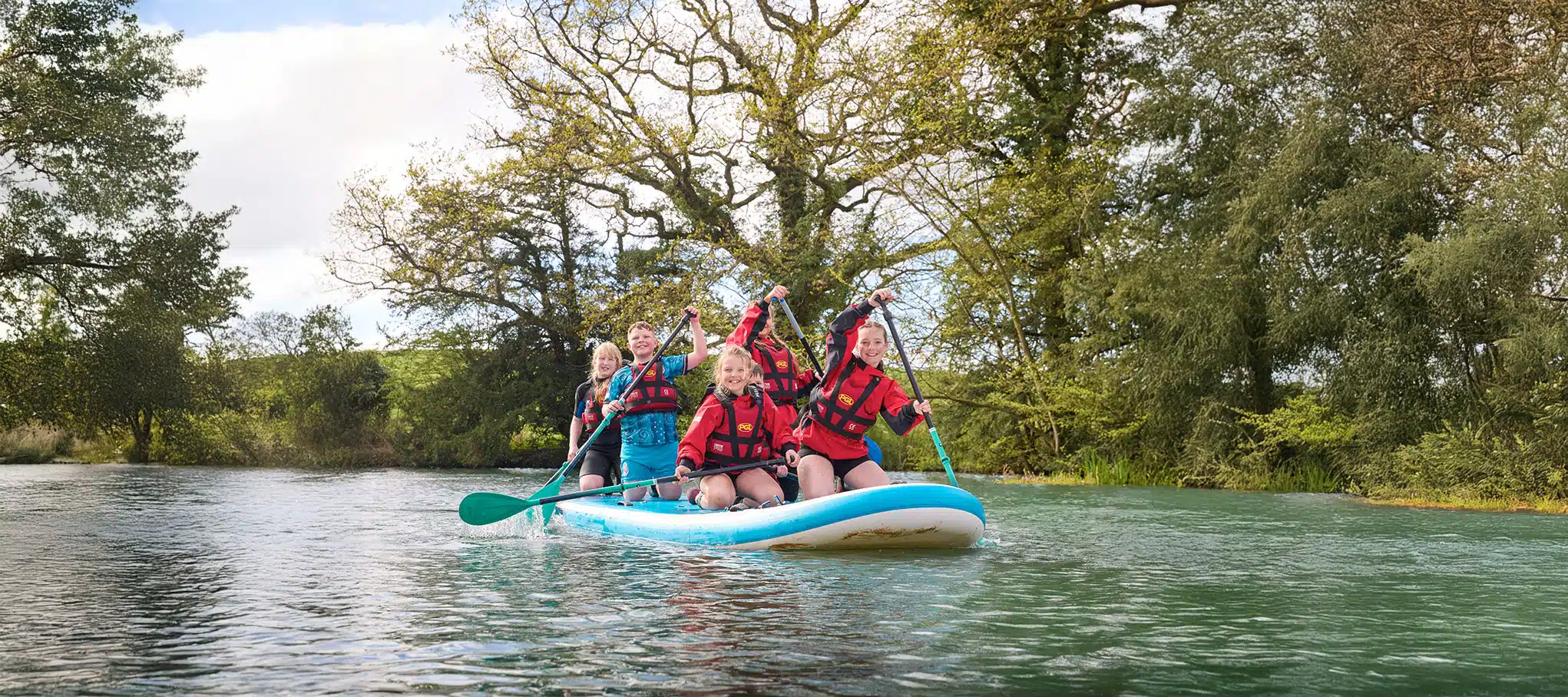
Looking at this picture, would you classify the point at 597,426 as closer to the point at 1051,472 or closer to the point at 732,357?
the point at 732,357

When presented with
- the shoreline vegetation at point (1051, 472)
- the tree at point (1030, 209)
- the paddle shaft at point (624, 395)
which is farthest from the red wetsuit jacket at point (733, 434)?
the tree at point (1030, 209)

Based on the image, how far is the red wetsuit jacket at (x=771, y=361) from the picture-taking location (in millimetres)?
7984

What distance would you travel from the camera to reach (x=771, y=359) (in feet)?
26.7

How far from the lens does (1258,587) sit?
5.75m

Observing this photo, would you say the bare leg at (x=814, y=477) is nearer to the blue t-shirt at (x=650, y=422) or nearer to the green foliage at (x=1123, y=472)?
the blue t-shirt at (x=650, y=422)

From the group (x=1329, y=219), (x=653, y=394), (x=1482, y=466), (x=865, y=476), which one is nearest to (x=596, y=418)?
(x=653, y=394)

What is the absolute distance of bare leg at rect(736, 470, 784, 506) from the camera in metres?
7.52

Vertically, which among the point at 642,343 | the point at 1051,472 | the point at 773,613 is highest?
the point at 642,343

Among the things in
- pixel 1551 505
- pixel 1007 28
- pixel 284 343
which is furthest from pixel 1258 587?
pixel 284 343

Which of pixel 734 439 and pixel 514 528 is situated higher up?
pixel 734 439

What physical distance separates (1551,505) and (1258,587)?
7.25 meters

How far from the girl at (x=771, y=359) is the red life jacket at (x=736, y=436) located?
1.38ft

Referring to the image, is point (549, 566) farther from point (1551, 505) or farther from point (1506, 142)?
point (1506, 142)

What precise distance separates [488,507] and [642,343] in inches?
56.1
